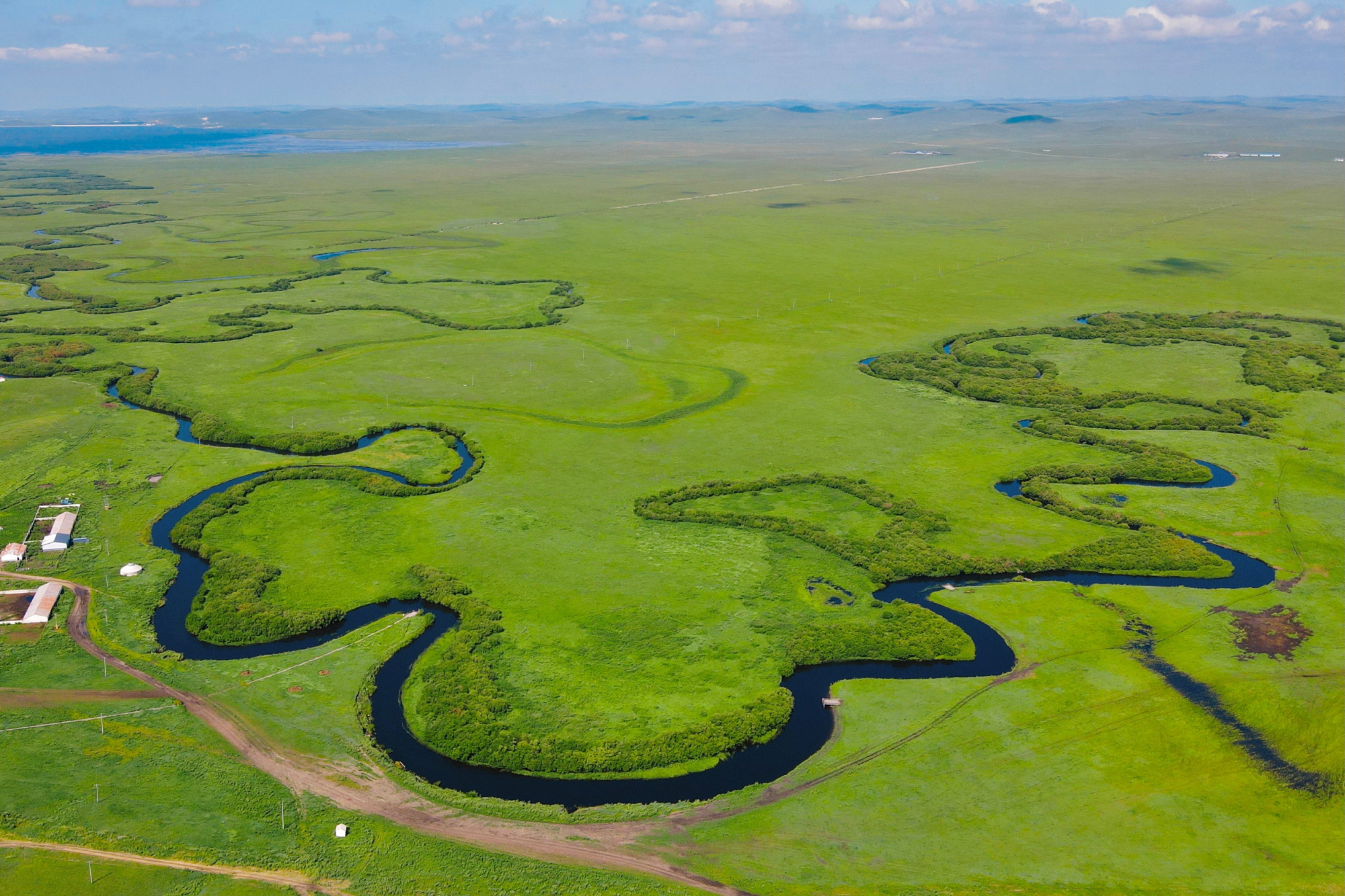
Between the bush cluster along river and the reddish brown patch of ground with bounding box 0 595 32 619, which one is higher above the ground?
the reddish brown patch of ground with bounding box 0 595 32 619

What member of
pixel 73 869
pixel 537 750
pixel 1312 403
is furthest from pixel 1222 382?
pixel 73 869

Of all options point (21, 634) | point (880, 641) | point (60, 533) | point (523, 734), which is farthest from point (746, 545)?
point (60, 533)

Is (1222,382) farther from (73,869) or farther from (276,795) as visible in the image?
(73,869)

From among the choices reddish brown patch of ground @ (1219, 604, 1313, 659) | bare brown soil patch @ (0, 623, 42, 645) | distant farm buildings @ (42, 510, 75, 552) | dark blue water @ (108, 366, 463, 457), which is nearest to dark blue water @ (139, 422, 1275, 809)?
reddish brown patch of ground @ (1219, 604, 1313, 659)

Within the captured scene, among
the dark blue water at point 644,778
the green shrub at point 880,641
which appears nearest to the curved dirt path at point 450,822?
the dark blue water at point 644,778

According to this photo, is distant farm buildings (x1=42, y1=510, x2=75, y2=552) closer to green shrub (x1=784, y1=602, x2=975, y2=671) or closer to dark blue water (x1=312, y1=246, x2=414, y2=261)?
green shrub (x1=784, y1=602, x2=975, y2=671)

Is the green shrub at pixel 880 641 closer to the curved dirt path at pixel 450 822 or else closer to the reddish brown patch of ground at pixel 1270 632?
the curved dirt path at pixel 450 822
